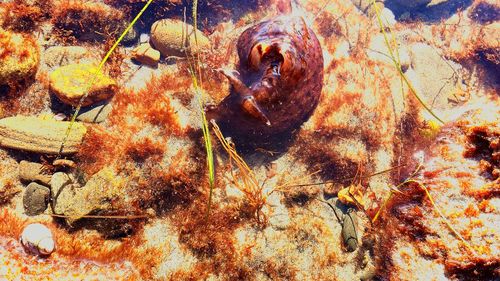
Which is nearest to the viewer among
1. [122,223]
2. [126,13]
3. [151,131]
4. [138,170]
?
[122,223]

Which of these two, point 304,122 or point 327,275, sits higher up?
point 304,122

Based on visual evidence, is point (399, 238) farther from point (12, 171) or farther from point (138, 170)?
point (12, 171)

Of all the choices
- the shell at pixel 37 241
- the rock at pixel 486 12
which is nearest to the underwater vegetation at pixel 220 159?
the shell at pixel 37 241

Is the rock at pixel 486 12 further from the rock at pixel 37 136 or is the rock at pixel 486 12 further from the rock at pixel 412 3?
the rock at pixel 37 136

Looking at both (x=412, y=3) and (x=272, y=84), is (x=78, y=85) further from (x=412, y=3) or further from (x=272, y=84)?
(x=412, y=3)

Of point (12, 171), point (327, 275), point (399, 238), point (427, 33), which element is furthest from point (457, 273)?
point (427, 33)

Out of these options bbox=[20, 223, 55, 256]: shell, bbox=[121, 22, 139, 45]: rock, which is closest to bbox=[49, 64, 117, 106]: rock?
bbox=[121, 22, 139, 45]: rock

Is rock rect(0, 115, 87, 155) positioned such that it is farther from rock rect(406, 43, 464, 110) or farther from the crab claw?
rock rect(406, 43, 464, 110)
